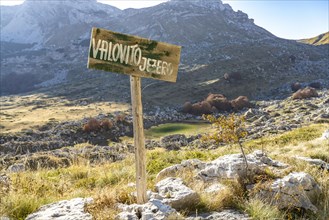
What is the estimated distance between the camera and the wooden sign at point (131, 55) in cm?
475

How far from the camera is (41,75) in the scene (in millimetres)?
130125

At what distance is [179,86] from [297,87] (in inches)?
996

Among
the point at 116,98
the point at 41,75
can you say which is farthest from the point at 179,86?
the point at 41,75

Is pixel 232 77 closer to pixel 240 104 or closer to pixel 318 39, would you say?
pixel 240 104

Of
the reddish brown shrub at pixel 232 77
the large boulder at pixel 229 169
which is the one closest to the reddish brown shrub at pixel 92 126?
the large boulder at pixel 229 169

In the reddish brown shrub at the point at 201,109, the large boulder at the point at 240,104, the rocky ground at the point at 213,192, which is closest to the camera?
the rocky ground at the point at 213,192

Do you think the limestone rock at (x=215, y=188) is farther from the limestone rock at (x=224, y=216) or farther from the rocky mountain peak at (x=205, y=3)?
the rocky mountain peak at (x=205, y=3)

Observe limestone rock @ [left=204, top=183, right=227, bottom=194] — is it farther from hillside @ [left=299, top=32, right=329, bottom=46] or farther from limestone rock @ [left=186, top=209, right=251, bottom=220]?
hillside @ [left=299, top=32, right=329, bottom=46]

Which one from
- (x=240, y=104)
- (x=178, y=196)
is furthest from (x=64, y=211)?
(x=240, y=104)

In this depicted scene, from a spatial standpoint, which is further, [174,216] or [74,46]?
[74,46]

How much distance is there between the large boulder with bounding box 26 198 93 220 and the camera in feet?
14.4

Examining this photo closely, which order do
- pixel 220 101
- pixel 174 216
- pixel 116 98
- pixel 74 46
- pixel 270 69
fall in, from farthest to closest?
pixel 74 46 < pixel 270 69 < pixel 116 98 < pixel 220 101 < pixel 174 216

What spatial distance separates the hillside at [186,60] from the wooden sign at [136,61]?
45.2m

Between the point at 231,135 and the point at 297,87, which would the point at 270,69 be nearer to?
the point at 297,87
